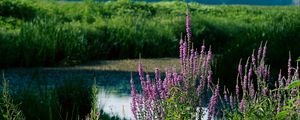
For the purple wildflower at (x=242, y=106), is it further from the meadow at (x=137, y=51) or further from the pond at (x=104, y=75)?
the pond at (x=104, y=75)

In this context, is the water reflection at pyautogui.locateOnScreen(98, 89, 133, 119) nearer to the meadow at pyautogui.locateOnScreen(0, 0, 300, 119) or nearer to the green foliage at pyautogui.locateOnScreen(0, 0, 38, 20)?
the meadow at pyautogui.locateOnScreen(0, 0, 300, 119)

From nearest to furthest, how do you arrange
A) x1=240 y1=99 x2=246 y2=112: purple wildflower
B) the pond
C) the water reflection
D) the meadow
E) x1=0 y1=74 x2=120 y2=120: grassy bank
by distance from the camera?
x1=240 y1=99 x2=246 y2=112: purple wildflower < the meadow < x1=0 y1=74 x2=120 y2=120: grassy bank < the water reflection < the pond

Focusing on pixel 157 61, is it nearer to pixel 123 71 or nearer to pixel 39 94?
pixel 123 71

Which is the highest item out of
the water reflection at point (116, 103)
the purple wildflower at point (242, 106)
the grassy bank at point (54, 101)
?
the purple wildflower at point (242, 106)

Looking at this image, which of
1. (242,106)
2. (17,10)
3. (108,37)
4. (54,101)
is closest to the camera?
(242,106)

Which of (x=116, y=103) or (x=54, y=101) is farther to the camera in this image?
(x=116, y=103)

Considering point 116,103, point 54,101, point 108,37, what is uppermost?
point 54,101

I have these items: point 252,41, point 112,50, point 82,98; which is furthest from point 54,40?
point 82,98

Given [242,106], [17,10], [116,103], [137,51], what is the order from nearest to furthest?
[242,106] → [116,103] → [137,51] → [17,10]

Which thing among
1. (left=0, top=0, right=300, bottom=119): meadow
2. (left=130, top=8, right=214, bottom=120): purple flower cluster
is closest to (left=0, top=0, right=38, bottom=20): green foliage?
(left=0, top=0, right=300, bottom=119): meadow

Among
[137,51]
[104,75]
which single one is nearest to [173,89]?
[104,75]

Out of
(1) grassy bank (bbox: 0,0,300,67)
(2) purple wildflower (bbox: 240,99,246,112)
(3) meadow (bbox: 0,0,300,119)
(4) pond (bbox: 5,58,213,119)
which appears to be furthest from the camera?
(1) grassy bank (bbox: 0,0,300,67)

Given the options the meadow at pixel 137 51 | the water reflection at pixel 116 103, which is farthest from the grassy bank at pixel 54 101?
the water reflection at pixel 116 103

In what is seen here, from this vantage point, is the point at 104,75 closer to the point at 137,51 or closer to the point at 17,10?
the point at 137,51
